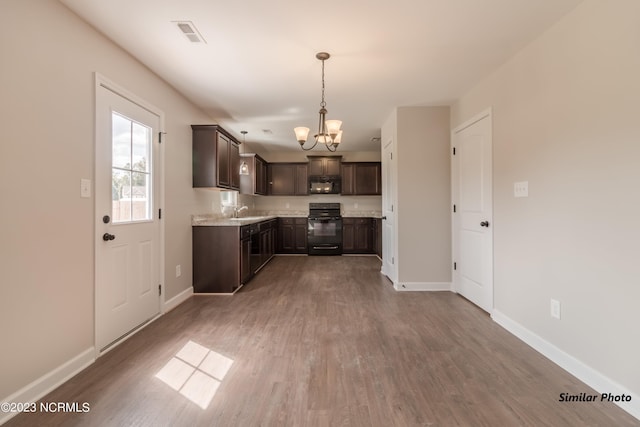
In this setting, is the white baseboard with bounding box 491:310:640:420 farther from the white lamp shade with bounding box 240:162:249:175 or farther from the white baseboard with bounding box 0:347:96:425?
the white lamp shade with bounding box 240:162:249:175

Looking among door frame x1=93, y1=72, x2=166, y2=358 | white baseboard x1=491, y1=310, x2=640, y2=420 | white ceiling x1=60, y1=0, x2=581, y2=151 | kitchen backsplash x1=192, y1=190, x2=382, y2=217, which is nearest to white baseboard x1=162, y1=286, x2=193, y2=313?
door frame x1=93, y1=72, x2=166, y2=358

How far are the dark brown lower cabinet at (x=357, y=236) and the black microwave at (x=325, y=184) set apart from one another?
0.79m

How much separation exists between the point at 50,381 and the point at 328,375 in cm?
172

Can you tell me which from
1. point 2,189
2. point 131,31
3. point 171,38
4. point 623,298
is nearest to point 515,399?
point 623,298

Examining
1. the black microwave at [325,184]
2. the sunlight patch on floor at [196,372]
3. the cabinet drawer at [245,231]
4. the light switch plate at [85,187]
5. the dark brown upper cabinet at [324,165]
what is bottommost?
the sunlight patch on floor at [196,372]

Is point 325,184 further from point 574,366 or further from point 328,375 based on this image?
point 574,366

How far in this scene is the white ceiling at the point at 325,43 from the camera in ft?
6.16

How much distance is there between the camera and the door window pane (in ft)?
7.47

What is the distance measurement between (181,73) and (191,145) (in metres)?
1.00

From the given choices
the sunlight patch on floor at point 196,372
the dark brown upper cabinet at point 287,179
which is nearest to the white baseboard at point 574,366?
the sunlight patch on floor at point 196,372

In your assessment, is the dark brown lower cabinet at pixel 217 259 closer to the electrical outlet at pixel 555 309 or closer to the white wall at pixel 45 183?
the white wall at pixel 45 183

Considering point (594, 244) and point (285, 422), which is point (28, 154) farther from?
point (594, 244)

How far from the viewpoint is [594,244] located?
68.9 inches

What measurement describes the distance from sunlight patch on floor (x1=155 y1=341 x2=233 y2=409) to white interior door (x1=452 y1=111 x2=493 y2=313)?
269 cm
